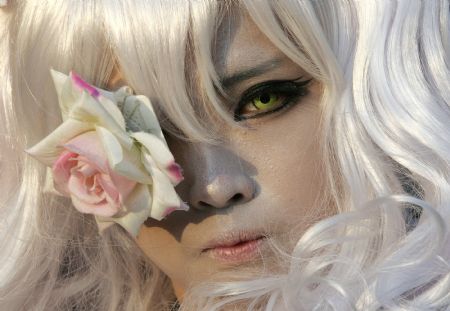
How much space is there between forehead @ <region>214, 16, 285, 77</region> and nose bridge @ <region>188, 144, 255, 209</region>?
16 cm

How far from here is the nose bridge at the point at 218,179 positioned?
1636 millimetres

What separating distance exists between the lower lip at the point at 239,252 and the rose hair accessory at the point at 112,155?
15cm

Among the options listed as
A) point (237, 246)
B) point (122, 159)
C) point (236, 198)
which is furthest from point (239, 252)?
point (122, 159)

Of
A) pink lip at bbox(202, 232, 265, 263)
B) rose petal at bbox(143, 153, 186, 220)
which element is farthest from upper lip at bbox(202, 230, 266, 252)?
rose petal at bbox(143, 153, 186, 220)

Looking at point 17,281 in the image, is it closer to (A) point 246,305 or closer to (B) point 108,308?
(B) point 108,308

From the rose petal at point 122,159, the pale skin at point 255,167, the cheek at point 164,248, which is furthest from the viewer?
the cheek at point 164,248

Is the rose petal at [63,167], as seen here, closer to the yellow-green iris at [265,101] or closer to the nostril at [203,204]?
the nostril at [203,204]

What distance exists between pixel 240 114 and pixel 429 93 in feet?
1.26

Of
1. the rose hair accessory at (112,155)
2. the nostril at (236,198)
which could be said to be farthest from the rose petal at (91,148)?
the nostril at (236,198)

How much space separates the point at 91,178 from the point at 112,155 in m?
0.12

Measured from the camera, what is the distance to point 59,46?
1.74 meters

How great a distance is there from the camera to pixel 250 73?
166cm

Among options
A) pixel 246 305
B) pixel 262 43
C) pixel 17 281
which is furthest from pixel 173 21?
pixel 17 281

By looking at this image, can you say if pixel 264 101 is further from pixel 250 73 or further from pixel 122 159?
pixel 122 159
